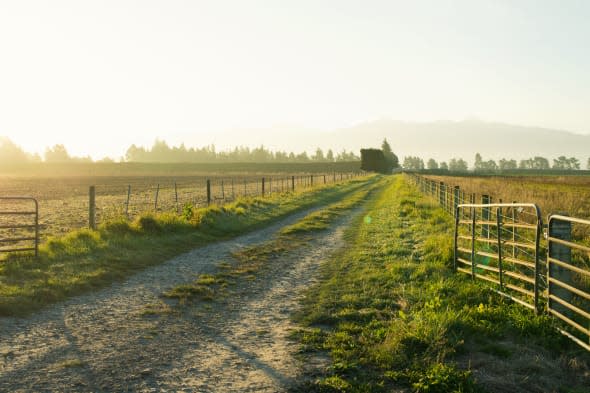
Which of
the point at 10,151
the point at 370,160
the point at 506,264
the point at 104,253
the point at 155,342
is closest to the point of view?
the point at 155,342

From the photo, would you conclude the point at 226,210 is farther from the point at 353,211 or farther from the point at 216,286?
the point at 216,286

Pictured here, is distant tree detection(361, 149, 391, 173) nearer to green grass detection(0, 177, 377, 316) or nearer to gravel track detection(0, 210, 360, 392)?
green grass detection(0, 177, 377, 316)

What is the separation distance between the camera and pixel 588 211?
21.4 metres

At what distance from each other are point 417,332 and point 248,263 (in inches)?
279

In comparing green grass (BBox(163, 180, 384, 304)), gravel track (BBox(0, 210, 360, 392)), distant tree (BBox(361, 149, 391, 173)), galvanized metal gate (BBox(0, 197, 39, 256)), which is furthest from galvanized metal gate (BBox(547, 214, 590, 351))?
distant tree (BBox(361, 149, 391, 173))

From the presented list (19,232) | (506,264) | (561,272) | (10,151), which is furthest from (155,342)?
(10,151)

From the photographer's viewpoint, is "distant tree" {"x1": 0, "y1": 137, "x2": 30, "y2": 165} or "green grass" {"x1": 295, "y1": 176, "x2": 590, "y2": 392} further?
"distant tree" {"x1": 0, "y1": 137, "x2": 30, "y2": 165}

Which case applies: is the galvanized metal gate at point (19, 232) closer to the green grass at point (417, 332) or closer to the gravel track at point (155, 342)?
the gravel track at point (155, 342)

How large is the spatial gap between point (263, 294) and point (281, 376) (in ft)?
13.4

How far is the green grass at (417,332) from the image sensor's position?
5574mm

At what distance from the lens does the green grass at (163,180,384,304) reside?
9852 millimetres

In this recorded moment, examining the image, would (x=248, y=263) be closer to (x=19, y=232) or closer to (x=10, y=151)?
(x=19, y=232)

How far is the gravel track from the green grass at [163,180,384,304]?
13.2 inches

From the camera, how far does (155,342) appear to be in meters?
6.96
